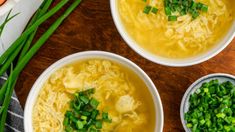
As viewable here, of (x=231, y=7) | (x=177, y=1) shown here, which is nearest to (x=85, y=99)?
(x=177, y=1)

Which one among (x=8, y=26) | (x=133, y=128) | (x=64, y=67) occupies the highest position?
(x=8, y=26)

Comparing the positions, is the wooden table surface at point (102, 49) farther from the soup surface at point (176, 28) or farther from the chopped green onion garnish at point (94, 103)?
the chopped green onion garnish at point (94, 103)

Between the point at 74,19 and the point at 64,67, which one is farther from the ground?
the point at 74,19

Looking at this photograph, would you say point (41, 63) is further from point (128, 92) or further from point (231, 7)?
point (231, 7)

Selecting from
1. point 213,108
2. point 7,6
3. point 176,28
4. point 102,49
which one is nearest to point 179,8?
point 176,28

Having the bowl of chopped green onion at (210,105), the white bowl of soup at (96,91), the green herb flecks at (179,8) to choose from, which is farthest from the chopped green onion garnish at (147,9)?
the bowl of chopped green onion at (210,105)

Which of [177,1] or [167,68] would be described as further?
[167,68]

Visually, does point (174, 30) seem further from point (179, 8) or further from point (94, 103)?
point (94, 103)
